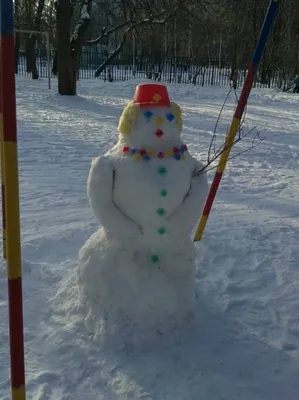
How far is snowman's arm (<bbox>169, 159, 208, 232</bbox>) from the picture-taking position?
8.06 feet

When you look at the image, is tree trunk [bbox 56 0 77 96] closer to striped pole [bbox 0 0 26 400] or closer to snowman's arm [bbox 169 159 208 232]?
snowman's arm [bbox 169 159 208 232]

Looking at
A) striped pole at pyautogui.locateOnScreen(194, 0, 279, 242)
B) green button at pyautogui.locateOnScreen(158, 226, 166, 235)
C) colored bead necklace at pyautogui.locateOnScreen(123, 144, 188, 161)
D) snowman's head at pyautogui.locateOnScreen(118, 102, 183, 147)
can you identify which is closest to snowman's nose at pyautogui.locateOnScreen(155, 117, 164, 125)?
snowman's head at pyautogui.locateOnScreen(118, 102, 183, 147)

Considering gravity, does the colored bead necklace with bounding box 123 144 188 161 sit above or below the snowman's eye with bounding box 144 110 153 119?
below

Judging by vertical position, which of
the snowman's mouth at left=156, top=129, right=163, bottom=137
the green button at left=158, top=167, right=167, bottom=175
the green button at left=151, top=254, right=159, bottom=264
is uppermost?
the snowman's mouth at left=156, top=129, right=163, bottom=137

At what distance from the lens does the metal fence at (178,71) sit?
79.5 ft

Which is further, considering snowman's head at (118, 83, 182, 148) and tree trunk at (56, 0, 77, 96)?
tree trunk at (56, 0, 77, 96)

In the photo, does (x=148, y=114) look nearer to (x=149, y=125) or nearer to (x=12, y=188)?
(x=149, y=125)

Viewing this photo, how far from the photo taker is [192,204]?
250 cm

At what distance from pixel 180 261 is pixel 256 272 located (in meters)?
1.03

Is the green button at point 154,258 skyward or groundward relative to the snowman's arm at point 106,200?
groundward

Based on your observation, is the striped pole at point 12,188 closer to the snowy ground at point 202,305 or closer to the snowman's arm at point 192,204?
the snowy ground at point 202,305

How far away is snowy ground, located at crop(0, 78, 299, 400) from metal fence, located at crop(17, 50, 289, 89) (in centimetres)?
1874

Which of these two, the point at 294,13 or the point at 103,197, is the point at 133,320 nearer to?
the point at 103,197

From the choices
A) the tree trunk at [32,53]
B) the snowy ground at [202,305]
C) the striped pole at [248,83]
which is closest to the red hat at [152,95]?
the striped pole at [248,83]
